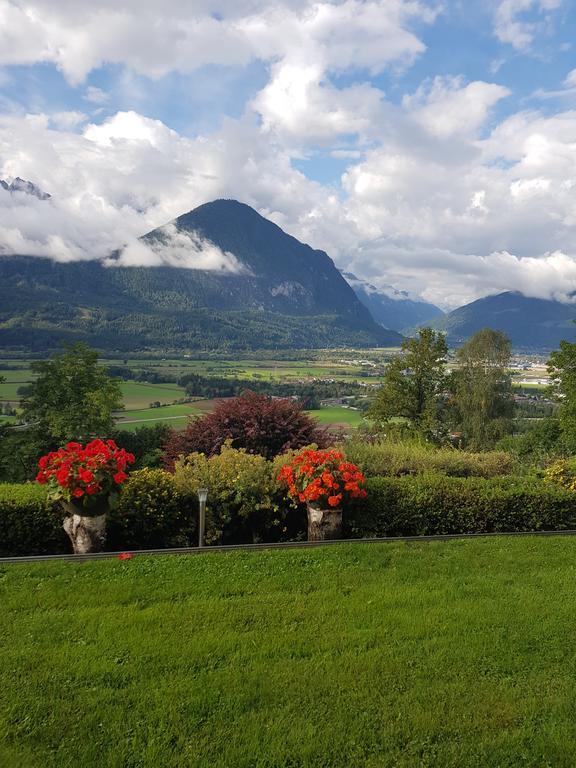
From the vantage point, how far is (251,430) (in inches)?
457

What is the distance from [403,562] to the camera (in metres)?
6.11

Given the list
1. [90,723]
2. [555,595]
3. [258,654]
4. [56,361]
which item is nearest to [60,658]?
[90,723]

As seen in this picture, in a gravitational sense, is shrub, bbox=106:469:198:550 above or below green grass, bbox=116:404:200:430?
above

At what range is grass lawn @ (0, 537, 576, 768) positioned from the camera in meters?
3.12

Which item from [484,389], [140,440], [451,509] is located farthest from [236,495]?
[484,389]

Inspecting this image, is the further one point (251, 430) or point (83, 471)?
point (251, 430)

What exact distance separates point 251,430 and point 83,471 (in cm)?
567

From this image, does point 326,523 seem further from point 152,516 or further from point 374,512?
point 152,516

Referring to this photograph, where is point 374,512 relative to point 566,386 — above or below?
below

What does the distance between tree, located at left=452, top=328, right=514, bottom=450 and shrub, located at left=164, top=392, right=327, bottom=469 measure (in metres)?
22.0

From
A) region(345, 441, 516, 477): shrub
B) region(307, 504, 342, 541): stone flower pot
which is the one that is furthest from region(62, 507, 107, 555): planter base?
region(345, 441, 516, 477): shrub

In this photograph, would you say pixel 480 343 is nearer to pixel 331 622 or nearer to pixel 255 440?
pixel 255 440

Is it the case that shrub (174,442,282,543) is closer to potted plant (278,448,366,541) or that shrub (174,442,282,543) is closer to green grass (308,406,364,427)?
potted plant (278,448,366,541)

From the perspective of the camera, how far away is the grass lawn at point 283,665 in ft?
10.2
